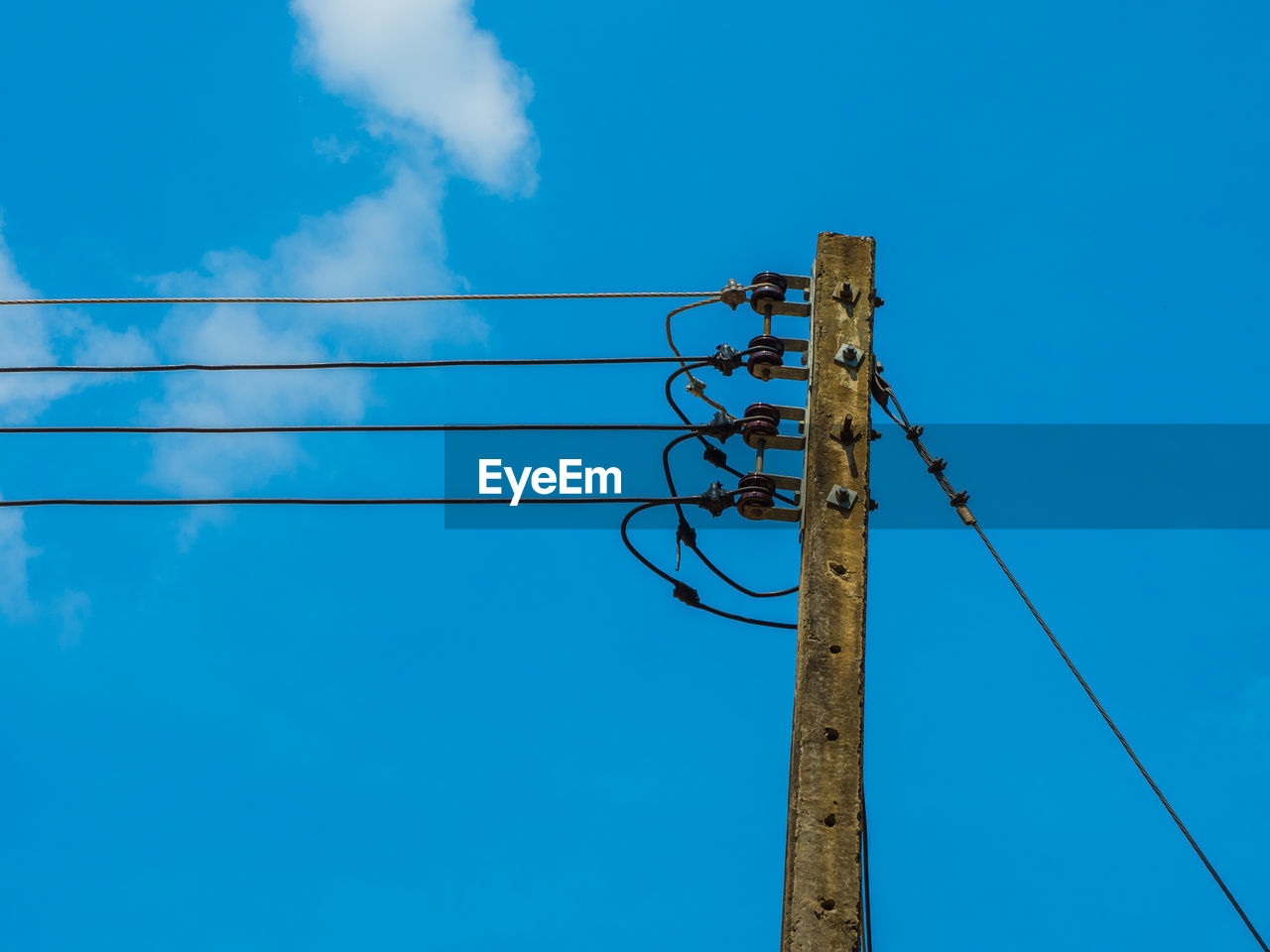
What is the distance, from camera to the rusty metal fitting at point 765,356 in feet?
22.9

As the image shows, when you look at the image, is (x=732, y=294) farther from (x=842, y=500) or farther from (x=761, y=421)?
(x=842, y=500)

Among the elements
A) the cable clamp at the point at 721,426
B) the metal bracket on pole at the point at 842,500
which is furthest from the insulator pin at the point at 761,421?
the metal bracket on pole at the point at 842,500

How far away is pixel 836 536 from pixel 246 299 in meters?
4.83

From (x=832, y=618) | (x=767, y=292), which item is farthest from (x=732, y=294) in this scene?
(x=832, y=618)

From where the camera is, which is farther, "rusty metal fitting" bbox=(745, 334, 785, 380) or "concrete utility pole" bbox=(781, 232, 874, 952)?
"rusty metal fitting" bbox=(745, 334, 785, 380)

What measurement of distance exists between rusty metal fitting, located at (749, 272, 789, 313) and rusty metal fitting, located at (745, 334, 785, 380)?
191 millimetres

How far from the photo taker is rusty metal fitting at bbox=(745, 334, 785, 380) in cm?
697

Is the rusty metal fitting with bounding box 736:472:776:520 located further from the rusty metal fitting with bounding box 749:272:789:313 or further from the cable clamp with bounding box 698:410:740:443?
the rusty metal fitting with bounding box 749:272:789:313

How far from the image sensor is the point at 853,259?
22.1ft

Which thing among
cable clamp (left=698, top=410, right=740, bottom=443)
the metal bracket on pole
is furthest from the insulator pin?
the metal bracket on pole

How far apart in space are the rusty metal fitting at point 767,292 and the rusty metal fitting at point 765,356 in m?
0.19

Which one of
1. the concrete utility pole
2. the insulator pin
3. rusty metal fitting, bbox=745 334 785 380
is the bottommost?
the concrete utility pole

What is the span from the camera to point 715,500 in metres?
6.94

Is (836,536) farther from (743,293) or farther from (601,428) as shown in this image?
(601,428)
